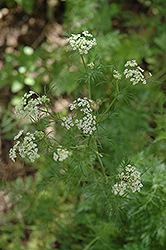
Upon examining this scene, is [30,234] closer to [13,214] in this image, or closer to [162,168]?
[13,214]

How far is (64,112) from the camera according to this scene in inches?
142

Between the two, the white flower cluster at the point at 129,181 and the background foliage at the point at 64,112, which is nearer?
the white flower cluster at the point at 129,181

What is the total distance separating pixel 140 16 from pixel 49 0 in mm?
1584

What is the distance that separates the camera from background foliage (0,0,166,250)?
2791 millimetres

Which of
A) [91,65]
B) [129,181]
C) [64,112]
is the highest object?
[91,65]

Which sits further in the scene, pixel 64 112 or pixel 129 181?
pixel 64 112

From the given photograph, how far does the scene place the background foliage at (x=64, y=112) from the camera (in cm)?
279

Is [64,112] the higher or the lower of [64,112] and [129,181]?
the lower

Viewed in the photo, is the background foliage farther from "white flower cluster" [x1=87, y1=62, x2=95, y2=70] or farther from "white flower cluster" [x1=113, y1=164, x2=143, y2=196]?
"white flower cluster" [x1=87, y1=62, x2=95, y2=70]

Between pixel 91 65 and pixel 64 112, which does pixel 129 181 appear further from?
pixel 64 112

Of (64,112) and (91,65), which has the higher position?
(91,65)

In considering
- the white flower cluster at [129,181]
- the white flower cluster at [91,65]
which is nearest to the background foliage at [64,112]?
the white flower cluster at [129,181]

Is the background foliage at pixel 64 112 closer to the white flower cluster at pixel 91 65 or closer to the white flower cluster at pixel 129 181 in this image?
the white flower cluster at pixel 129 181

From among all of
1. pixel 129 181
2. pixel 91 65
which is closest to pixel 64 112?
pixel 91 65
